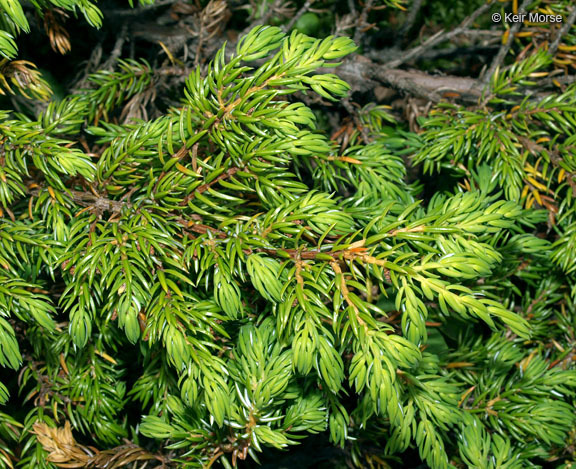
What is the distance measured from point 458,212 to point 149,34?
115 cm

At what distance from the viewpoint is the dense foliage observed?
882 mm

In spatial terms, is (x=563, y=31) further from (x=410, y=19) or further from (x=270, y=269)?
(x=270, y=269)

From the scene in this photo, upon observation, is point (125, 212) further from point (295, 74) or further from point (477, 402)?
point (477, 402)

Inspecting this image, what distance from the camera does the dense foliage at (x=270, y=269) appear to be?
2.89 feet

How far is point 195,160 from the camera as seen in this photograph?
101cm

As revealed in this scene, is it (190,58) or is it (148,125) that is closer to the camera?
(148,125)

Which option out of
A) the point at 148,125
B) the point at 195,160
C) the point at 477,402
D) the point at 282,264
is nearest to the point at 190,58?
the point at 148,125

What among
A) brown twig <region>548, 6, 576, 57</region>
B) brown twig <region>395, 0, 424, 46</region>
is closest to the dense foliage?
brown twig <region>548, 6, 576, 57</region>

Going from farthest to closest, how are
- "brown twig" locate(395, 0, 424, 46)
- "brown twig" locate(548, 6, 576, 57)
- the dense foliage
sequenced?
"brown twig" locate(395, 0, 424, 46)
"brown twig" locate(548, 6, 576, 57)
the dense foliage

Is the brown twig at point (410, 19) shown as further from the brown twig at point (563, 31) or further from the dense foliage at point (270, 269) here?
the brown twig at point (563, 31)

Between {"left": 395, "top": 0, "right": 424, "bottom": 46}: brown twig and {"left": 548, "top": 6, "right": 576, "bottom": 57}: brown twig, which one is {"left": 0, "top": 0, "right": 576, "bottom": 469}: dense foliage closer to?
{"left": 548, "top": 6, "right": 576, "bottom": 57}: brown twig

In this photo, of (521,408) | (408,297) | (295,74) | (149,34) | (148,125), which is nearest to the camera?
(408,297)

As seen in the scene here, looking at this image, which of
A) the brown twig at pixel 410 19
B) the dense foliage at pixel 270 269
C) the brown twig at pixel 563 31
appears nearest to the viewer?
the dense foliage at pixel 270 269

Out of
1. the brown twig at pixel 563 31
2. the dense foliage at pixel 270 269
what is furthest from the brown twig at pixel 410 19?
the brown twig at pixel 563 31
